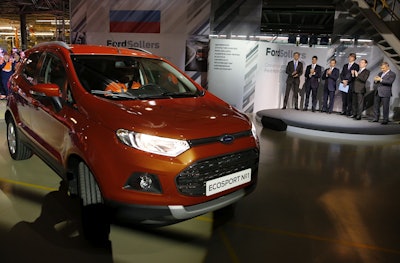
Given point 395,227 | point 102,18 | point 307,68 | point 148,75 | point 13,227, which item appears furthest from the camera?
point 102,18

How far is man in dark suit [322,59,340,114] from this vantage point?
8758 mm

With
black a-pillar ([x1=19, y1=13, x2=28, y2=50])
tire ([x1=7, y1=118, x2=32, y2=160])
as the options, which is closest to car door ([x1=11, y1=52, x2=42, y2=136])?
tire ([x1=7, y1=118, x2=32, y2=160])

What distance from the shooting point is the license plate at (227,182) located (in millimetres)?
2400

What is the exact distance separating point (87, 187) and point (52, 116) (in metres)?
0.86

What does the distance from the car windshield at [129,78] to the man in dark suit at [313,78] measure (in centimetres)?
633

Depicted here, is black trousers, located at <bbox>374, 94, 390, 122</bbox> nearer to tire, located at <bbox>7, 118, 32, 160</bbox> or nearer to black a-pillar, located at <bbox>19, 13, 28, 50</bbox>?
tire, located at <bbox>7, 118, 32, 160</bbox>

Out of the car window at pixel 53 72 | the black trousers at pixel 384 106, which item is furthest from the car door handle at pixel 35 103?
the black trousers at pixel 384 106

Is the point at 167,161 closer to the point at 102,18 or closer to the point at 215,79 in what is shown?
the point at 215,79

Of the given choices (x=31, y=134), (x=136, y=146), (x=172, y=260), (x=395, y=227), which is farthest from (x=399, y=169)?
(x=31, y=134)

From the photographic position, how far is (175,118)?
2486 mm

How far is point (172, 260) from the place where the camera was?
96.0 inches

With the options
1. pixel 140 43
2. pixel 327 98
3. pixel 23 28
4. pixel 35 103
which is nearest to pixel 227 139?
pixel 35 103

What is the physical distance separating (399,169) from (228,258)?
3.76 metres

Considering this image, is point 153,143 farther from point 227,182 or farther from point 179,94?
point 179,94
